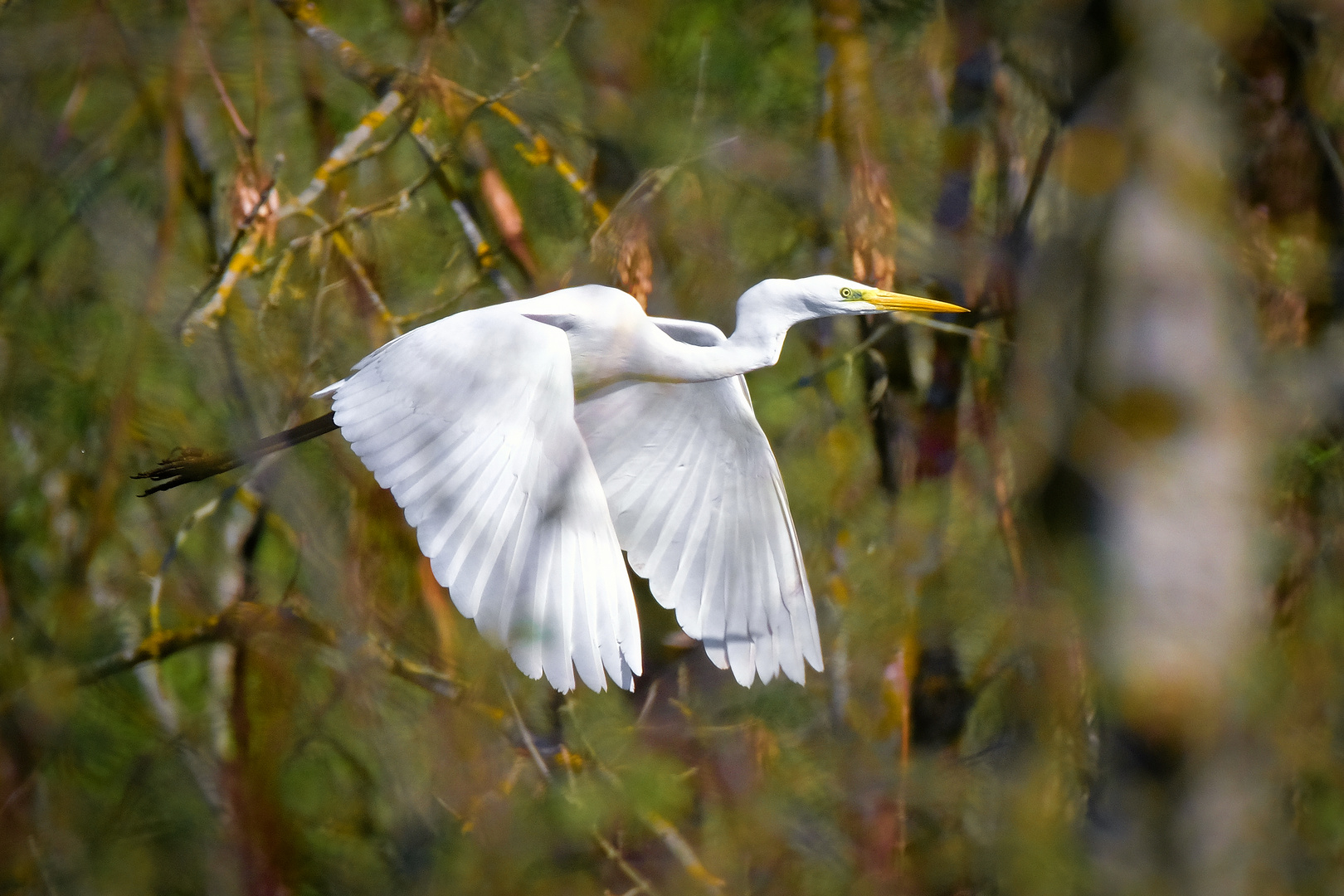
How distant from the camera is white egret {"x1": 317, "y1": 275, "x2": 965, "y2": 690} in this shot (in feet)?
2.93

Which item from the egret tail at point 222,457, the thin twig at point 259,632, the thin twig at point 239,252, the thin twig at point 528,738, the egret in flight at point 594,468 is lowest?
the thin twig at point 528,738

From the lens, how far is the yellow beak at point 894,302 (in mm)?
1017

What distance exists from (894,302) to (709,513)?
0.24 meters

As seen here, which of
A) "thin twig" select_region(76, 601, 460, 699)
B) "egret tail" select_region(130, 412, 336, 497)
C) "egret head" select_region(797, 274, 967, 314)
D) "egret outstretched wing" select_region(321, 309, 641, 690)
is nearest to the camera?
"egret outstretched wing" select_region(321, 309, 641, 690)

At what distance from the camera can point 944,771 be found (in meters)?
1.26

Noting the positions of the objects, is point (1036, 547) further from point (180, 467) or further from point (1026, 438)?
point (180, 467)

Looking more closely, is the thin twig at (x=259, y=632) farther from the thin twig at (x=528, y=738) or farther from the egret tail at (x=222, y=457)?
the egret tail at (x=222, y=457)

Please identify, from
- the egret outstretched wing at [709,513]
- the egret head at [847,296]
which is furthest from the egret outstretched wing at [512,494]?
the egret head at [847,296]

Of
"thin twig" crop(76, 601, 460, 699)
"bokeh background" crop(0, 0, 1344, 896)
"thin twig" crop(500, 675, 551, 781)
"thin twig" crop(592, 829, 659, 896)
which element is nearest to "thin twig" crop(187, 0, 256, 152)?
"bokeh background" crop(0, 0, 1344, 896)

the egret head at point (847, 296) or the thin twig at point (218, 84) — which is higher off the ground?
the thin twig at point (218, 84)

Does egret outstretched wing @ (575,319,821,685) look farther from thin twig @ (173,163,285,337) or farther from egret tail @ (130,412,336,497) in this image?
thin twig @ (173,163,285,337)

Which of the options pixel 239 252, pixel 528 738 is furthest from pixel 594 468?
pixel 239 252

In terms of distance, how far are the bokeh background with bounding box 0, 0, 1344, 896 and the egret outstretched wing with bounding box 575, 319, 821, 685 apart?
0.55 feet

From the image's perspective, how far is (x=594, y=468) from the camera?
41.3 inches
